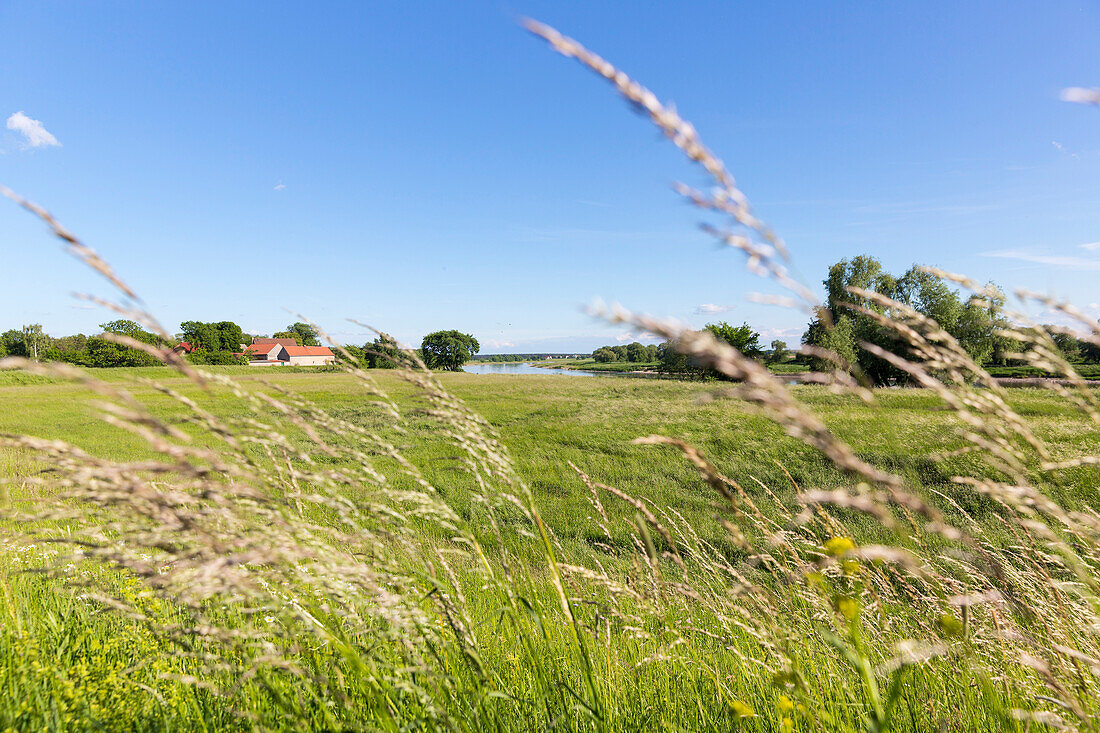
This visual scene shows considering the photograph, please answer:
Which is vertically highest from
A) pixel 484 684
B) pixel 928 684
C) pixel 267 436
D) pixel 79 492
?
pixel 267 436

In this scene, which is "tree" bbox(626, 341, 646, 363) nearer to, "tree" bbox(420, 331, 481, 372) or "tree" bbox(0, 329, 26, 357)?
"tree" bbox(420, 331, 481, 372)

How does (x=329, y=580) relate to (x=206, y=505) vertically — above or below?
below

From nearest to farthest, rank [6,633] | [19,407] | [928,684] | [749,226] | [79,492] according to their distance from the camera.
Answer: [749,226]
[79,492]
[928,684]
[6,633]
[19,407]

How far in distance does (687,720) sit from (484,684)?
2.70ft

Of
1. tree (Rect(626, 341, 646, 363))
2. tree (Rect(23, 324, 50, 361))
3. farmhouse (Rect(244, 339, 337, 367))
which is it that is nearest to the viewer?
tree (Rect(23, 324, 50, 361))

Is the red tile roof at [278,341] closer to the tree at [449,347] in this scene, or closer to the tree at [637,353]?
the tree at [449,347]

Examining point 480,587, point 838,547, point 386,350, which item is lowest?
point 480,587

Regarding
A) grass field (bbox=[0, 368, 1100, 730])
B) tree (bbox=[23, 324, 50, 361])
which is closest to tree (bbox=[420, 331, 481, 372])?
tree (bbox=[23, 324, 50, 361])

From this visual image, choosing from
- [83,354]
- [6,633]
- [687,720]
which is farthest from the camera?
[83,354]

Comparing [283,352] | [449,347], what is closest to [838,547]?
[449,347]

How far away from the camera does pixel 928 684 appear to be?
83.6 inches

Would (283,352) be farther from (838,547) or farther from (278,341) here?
(838,547)

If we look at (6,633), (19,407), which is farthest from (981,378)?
(19,407)

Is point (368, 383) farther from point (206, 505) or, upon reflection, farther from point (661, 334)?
point (661, 334)
